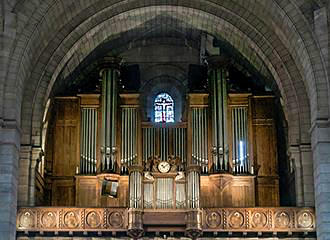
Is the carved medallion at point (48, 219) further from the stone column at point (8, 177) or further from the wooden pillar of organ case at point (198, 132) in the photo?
the wooden pillar of organ case at point (198, 132)

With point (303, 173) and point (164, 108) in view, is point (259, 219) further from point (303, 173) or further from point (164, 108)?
point (164, 108)

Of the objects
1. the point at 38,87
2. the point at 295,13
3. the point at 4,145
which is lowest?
the point at 4,145

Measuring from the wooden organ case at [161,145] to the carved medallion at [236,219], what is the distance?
52.1 inches

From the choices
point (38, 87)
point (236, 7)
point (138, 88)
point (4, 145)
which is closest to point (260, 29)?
point (236, 7)

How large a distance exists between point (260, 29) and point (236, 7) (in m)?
1.21

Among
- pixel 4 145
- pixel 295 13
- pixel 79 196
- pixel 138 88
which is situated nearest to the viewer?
pixel 4 145

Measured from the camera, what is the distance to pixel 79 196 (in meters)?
31.1

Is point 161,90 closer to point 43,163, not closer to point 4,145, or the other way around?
point 43,163

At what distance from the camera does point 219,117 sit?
31625 millimetres

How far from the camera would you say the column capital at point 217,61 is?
107ft

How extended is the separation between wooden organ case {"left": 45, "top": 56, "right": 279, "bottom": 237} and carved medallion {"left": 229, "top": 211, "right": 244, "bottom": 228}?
1.32 meters

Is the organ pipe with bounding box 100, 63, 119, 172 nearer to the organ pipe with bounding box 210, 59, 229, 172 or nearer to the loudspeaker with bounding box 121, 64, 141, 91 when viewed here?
the loudspeaker with bounding box 121, 64, 141, 91

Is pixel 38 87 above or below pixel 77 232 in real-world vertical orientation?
above

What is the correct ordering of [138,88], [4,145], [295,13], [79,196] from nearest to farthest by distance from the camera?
[4,145]
[295,13]
[79,196]
[138,88]
